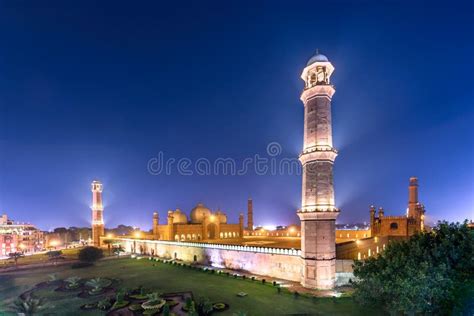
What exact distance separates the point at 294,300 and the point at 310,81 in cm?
2021

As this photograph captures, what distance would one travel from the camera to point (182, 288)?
2419cm

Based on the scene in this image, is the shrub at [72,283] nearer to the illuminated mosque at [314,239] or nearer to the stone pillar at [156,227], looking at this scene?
the illuminated mosque at [314,239]

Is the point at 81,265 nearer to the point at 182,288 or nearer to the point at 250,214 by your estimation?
the point at 182,288

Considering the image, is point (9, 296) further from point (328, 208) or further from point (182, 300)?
point (328, 208)

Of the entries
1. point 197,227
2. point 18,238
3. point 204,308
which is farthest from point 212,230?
point 18,238

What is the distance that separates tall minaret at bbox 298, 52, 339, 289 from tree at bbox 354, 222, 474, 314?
246 inches

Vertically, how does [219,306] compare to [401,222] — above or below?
below

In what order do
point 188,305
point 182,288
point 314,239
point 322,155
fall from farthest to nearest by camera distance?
1. point 182,288
2. point 322,155
3. point 314,239
4. point 188,305

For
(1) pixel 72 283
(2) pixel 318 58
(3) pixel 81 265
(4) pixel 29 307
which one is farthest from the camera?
(3) pixel 81 265

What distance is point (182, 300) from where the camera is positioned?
68.2 feet

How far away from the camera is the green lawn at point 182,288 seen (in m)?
18.4

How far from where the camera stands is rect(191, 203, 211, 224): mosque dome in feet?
187

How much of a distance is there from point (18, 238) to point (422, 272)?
8192 cm

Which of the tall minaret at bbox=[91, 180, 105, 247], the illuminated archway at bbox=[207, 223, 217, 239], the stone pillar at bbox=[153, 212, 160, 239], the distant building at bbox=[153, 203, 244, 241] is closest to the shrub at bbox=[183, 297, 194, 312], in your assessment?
the distant building at bbox=[153, 203, 244, 241]
